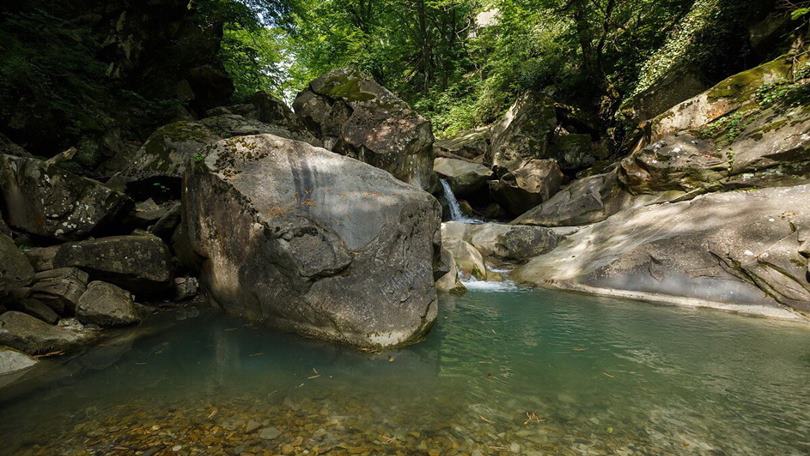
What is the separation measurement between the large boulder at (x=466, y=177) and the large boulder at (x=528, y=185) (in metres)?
0.77

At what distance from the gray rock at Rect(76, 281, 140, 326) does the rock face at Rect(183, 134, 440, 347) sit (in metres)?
1.17

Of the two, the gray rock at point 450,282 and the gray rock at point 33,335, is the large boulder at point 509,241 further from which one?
the gray rock at point 33,335

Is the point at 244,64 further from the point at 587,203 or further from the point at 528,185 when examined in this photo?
the point at 587,203

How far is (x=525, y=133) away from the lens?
1652 centimetres

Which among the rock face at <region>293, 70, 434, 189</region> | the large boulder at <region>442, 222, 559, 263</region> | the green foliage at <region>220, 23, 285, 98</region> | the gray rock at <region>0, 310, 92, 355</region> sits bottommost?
the gray rock at <region>0, 310, 92, 355</region>

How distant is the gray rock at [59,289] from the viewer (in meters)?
5.12

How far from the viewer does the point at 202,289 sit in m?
7.08

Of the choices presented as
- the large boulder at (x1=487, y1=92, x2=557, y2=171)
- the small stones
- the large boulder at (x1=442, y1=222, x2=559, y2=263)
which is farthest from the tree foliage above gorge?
the small stones

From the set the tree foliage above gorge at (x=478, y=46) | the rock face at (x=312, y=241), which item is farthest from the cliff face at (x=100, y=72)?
the rock face at (x=312, y=241)

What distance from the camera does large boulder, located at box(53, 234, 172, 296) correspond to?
5613 millimetres

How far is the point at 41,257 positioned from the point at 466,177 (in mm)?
13438

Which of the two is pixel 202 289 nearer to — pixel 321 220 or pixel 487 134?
pixel 321 220

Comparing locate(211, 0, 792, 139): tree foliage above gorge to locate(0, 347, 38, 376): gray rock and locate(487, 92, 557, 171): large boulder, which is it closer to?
locate(487, 92, 557, 171): large boulder

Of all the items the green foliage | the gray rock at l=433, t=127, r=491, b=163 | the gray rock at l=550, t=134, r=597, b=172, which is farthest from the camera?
the gray rock at l=433, t=127, r=491, b=163
